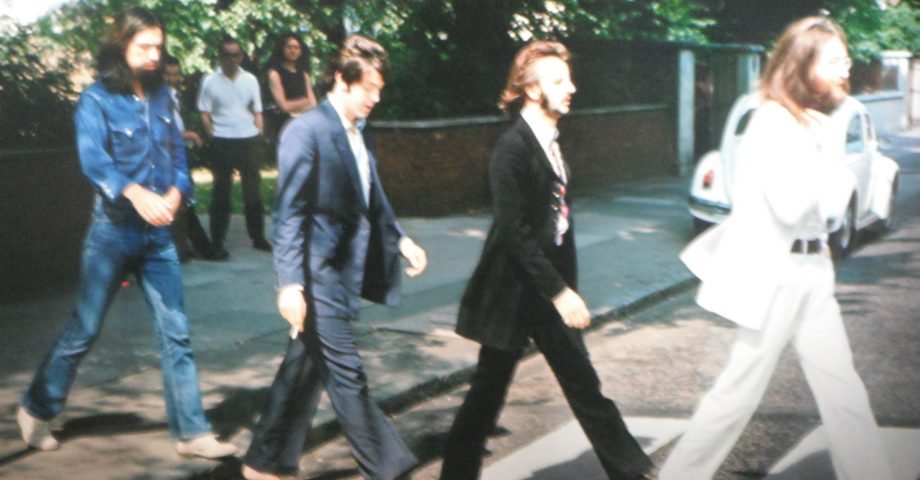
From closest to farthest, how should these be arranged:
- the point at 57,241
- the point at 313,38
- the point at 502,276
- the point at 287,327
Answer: the point at 502,276, the point at 287,327, the point at 57,241, the point at 313,38

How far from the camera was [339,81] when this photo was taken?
4.46 metres

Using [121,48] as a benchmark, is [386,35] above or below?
below

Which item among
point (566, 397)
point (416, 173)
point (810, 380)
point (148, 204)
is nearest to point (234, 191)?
point (416, 173)

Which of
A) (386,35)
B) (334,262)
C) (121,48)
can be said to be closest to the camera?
(334,262)

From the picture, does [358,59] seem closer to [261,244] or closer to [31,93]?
[31,93]

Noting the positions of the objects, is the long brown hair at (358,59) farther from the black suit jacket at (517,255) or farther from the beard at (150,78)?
the beard at (150,78)

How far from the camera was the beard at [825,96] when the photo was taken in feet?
13.2

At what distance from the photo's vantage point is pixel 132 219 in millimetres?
5047

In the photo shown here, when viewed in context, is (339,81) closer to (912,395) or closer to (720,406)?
(720,406)

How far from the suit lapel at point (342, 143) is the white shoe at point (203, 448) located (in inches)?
55.2

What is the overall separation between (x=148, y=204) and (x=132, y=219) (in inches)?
10.7

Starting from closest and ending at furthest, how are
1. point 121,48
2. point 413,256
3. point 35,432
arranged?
point 413,256
point 121,48
point 35,432

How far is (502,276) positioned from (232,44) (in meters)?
6.63

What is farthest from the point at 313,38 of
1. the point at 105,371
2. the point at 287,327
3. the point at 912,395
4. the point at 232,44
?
the point at 912,395
